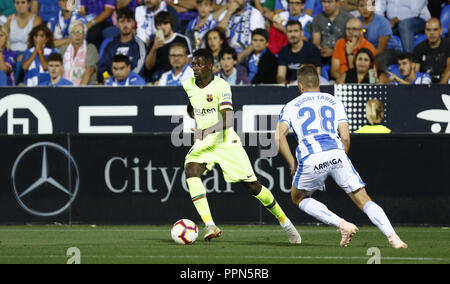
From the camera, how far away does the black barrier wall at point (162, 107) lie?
50.6ft

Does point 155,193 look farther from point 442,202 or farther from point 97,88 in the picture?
point 442,202

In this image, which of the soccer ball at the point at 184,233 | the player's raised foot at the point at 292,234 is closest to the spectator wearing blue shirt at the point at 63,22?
the soccer ball at the point at 184,233

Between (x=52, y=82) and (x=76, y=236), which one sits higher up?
(x=52, y=82)

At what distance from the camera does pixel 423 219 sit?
1414 centimetres

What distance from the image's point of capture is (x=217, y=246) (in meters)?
10.8

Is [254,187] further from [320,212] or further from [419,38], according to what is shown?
[419,38]

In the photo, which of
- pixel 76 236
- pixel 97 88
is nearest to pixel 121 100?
pixel 97 88

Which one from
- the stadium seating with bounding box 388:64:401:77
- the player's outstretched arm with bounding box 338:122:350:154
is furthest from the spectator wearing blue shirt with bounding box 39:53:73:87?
the player's outstretched arm with bounding box 338:122:350:154

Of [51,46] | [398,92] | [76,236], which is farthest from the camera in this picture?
[51,46]

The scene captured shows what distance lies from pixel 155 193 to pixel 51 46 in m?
4.85

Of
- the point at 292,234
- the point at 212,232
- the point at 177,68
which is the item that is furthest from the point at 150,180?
the point at 292,234

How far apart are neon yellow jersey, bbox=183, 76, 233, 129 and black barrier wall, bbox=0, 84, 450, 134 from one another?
12.3ft

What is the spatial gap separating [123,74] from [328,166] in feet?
23.3

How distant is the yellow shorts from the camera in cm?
1144
